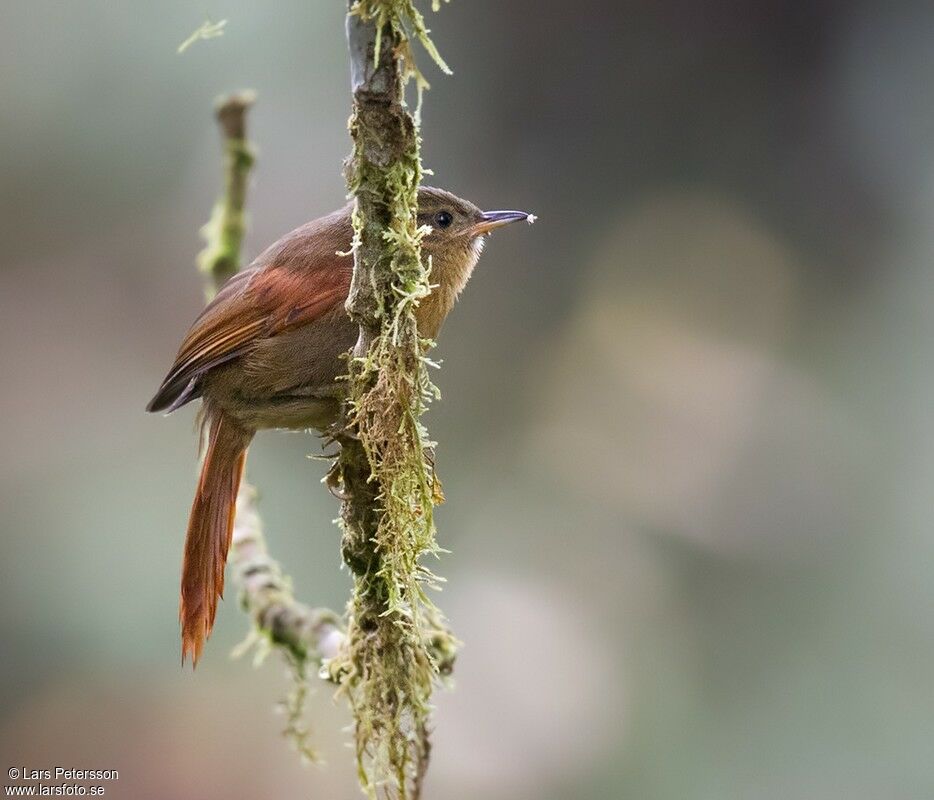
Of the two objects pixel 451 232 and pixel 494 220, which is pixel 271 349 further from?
pixel 494 220

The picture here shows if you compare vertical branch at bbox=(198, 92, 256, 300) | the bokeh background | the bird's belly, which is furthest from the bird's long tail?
the bokeh background

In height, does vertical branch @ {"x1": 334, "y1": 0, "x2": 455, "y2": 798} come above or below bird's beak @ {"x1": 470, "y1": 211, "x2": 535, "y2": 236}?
below

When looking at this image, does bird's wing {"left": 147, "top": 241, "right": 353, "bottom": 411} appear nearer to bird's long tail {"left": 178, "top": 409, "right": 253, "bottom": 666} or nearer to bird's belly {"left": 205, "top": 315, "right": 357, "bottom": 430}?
bird's belly {"left": 205, "top": 315, "right": 357, "bottom": 430}

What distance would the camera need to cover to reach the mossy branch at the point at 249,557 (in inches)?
132

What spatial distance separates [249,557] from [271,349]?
83cm

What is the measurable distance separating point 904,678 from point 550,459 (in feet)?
7.18

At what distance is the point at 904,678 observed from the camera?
486 cm

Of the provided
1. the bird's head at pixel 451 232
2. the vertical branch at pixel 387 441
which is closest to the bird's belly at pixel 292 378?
the bird's head at pixel 451 232

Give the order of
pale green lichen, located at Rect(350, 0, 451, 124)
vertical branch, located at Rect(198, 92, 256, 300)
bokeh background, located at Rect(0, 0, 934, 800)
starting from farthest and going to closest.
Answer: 1. bokeh background, located at Rect(0, 0, 934, 800)
2. vertical branch, located at Rect(198, 92, 256, 300)
3. pale green lichen, located at Rect(350, 0, 451, 124)

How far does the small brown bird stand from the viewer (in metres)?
3.25

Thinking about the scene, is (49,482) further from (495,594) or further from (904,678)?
(904,678)

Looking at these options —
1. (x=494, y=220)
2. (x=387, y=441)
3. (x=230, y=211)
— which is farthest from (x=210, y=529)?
(x=230, y=211)

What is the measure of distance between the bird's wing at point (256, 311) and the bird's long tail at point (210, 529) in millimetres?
176

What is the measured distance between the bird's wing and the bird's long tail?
0.58 ft
